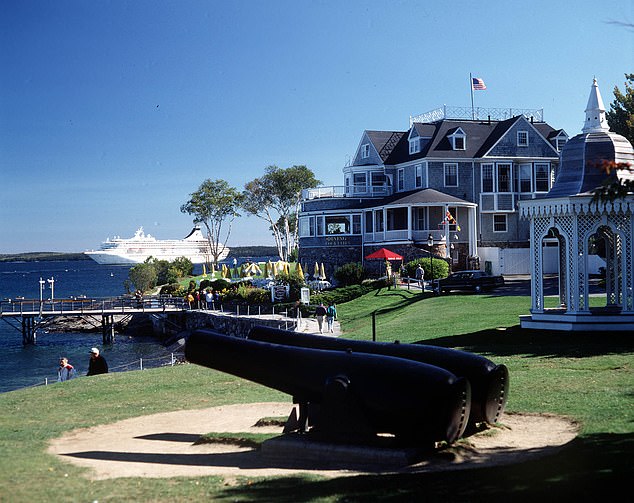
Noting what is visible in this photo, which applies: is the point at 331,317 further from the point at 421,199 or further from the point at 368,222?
the point at 368,222

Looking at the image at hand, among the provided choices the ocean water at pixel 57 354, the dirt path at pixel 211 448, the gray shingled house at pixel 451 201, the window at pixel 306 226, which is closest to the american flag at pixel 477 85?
→ the gray shingled house at pixel 451 201

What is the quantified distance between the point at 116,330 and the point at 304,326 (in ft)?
104

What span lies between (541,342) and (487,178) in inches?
1436

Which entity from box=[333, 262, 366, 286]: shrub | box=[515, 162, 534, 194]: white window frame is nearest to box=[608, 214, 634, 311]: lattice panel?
box=[333, 262, 366, 286]: shrub

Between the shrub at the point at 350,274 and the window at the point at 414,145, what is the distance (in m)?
10.7

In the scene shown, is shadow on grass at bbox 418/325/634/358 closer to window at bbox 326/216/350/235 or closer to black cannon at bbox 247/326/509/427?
black cannon at bbox 247/326/509/427

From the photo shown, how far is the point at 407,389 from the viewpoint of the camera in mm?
9750

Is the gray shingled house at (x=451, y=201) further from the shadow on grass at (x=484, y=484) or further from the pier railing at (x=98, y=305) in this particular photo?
the shadow on grass at (x=484, y=484)

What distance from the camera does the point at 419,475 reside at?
8953 mm

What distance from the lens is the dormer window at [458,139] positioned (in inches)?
2240

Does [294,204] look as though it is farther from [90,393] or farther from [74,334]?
[90,393]

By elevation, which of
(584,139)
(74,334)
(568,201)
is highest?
(584,139)

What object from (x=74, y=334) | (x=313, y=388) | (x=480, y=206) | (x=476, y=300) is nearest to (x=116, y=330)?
(x=74, y=334)

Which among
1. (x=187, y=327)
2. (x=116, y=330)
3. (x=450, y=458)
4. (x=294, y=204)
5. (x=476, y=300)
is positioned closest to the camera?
(x=450, y=458)
